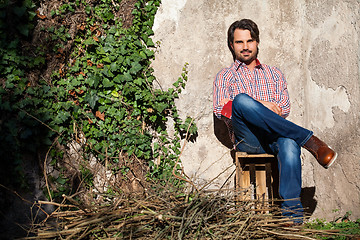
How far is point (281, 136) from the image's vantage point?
137 inches

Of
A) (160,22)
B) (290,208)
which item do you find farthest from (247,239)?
(160,22)

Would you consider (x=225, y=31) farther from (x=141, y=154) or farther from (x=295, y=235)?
(x=295, y=235)

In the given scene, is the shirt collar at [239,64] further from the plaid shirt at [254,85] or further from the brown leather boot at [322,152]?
the brown leather boot at [322,152]

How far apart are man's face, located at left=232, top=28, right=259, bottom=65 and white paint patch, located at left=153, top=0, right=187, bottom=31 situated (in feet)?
2.29

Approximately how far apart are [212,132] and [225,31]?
1.12 m

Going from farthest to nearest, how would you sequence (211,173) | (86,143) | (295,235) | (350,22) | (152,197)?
(211,173) < (86,143) < (350,22) < (152,197) < (295,235)

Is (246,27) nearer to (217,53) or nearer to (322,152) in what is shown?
(217,53)

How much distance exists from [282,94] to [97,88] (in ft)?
6.17

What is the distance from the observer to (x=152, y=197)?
3273 millimetres

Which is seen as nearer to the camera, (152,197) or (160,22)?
(152,197)

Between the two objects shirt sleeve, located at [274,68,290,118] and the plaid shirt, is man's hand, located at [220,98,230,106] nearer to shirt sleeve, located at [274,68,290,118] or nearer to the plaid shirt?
the plaid shirt

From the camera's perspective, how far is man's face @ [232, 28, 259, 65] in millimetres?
4246

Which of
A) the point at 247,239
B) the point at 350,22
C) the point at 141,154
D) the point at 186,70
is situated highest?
the point at 350,22

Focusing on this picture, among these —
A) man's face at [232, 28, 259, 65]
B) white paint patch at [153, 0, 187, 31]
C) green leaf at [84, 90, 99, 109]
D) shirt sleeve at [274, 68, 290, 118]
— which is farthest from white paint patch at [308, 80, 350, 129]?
green leaf at [84, 90, 99, 109]
